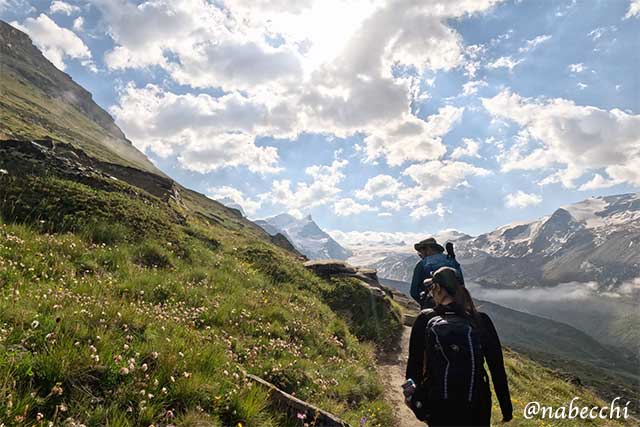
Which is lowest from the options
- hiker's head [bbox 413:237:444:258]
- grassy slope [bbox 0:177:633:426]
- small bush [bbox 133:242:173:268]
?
grassy slope [bbox 0:177:633:426]

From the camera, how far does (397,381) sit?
1353 centimetres

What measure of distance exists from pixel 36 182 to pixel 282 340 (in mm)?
11745

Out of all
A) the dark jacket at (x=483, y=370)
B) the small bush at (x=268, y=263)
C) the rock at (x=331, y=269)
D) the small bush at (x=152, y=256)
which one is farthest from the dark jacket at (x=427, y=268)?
the rock at (x=331, y=269)

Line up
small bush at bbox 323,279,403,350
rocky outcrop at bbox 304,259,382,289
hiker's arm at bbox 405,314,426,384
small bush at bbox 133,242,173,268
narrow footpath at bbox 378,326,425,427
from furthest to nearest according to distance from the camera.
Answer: rocky outcrop at bbox 304,259,382,289, small bush at bbox 323,279,403,350, small bush at bbox 133,242,173,268, narrow footpath at bbox 378,326,425,427, hiker's arm at bbox 405,314,426,384

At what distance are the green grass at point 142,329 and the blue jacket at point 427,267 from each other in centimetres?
294

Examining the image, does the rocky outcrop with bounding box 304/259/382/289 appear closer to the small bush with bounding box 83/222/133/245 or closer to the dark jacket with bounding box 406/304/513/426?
the small bush with bounding box 83/222/133/245

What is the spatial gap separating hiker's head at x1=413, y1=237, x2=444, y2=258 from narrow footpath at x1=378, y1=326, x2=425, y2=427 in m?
4.21

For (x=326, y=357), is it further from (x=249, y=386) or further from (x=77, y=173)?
(x=77, y=173)

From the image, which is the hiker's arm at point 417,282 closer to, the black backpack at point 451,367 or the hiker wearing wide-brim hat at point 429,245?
the hiker wearing wide-brim hat at point 429,245

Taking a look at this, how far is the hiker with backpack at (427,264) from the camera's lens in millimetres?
8664

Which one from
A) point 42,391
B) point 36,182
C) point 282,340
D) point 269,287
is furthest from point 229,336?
point 36,182

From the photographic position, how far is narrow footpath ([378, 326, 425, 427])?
32.7 ft

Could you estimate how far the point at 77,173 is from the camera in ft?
61.1

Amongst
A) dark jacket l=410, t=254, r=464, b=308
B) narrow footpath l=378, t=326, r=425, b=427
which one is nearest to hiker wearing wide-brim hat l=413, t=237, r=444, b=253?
dark jacket l=410, t=254, r=464, b=308
